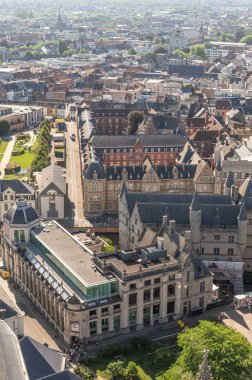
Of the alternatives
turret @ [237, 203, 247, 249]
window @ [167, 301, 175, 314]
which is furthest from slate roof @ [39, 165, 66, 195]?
window @ [167, 301, 175, 314]

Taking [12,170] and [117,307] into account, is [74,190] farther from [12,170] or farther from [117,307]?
[117,307]

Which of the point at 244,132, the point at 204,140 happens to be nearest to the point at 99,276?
the point at 204,140

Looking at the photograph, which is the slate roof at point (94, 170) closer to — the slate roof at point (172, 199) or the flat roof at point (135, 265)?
the slate roof at point (172, 199)

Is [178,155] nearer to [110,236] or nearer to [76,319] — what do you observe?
[110,236]

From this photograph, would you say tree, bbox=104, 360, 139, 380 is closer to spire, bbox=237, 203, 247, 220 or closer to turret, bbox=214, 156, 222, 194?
spire, bbox=237, 203, 247, 220

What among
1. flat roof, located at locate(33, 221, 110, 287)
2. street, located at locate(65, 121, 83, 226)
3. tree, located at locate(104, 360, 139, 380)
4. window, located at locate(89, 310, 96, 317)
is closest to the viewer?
tree, located at locate(104, 360, 139, 380)

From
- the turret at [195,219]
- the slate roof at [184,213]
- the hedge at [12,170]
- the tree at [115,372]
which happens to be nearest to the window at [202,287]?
the turret at [195,219]
